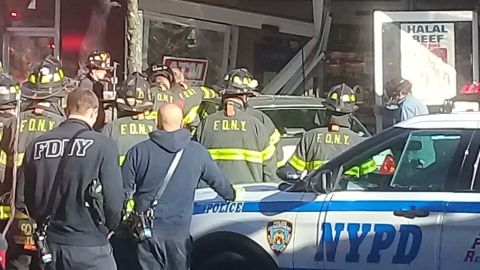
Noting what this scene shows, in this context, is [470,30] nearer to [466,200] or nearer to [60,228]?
[466,200]

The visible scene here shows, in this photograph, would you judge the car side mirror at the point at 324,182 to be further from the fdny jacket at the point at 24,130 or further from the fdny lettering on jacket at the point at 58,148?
the fdny jacket at the point at 24,130

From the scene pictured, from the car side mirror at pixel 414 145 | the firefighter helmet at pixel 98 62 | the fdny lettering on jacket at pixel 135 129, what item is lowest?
the car side mirror at pixel 414 145

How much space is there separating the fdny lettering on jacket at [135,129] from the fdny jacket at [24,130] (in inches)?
20.7

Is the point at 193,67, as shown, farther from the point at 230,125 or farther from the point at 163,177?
the point at 163,177

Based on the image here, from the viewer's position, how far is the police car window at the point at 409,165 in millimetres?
6094

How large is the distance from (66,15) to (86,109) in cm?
949

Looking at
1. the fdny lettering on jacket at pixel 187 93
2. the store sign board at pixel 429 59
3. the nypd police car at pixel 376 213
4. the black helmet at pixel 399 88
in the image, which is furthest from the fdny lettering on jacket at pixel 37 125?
the store sign board at pixel 429 59

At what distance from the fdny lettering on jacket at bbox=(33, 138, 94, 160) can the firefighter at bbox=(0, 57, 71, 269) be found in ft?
4.43

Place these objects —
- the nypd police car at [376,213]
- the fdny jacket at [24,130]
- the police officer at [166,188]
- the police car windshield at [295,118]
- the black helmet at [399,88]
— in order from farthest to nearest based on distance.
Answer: the black helmet at [399,88]
the police car windshield at [295,118]
the fdny jacket at [24,130]
the police officer at [166,188]
the nypd police car at [376,213]

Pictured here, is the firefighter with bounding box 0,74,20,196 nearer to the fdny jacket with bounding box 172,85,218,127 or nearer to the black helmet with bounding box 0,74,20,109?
the black helmet with bounding box 0,74,20,109

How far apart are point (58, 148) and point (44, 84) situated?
2106 millimetres

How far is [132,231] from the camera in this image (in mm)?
6426

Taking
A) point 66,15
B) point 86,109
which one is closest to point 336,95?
point 86,109

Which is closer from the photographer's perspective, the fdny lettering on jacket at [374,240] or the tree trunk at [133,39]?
the fdny lettering on jacket at [374,240]
